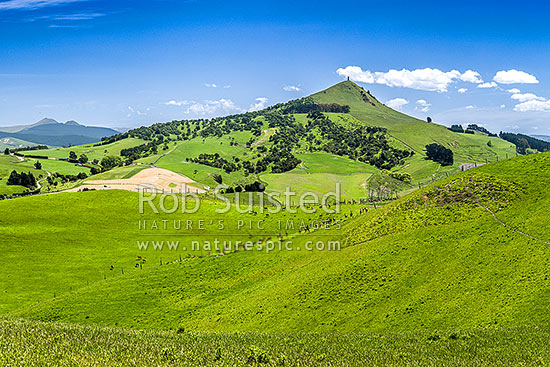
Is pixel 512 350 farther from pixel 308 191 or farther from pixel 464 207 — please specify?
pixel 308 191

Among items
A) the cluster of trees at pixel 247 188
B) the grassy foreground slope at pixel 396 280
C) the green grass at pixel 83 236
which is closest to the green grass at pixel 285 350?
the grassy foreground slope at pixel 396 280

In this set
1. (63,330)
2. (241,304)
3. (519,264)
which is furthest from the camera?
(241,304)

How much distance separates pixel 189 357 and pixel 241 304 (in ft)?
95.9

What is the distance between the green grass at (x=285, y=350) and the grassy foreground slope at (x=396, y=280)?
224 inches

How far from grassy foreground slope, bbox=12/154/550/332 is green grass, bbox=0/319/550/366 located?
5686 millimetres

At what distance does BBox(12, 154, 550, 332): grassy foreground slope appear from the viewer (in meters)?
32.9

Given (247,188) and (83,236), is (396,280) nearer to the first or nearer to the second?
(83,236)

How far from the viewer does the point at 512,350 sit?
2147cm

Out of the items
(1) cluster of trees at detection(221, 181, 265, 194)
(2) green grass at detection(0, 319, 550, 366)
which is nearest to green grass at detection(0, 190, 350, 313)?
(1) cluster of trees at detection(221, 181, 265, 194)

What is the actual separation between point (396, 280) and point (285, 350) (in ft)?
73.2

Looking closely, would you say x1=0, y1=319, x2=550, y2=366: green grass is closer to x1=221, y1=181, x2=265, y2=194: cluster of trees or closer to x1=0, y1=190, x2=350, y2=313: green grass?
x1=0, y1=190, x2=350, y2=313: green grass

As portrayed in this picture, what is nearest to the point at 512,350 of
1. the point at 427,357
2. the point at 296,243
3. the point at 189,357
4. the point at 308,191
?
the point at 427,357

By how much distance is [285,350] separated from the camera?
23844 millimetres

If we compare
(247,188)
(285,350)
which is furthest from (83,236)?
Answer: (247,188)
